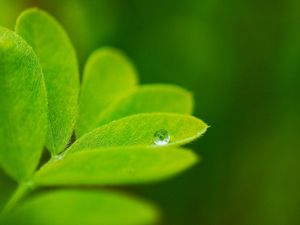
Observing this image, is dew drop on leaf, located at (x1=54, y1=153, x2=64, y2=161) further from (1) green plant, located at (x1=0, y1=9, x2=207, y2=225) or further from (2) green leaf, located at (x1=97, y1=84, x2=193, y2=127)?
(2) green leaf, located at (x1=97, y1=84, x2=193, y2=127)

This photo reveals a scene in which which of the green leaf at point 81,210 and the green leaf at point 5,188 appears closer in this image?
the green leaf at point 81,210

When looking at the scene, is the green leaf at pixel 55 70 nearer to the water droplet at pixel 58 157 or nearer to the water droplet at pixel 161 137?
the water droplet at pixel 58 157

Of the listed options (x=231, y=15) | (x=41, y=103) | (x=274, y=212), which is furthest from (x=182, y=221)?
(x=41, y=103)

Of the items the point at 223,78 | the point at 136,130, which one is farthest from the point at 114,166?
the point at 223,78

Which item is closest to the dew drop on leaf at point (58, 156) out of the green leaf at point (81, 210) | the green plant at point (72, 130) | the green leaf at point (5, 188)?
the green plant at point (72, 130)

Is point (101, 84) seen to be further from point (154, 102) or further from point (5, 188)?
point (5, 188)

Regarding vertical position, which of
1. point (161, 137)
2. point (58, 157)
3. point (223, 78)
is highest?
point (223, 78)

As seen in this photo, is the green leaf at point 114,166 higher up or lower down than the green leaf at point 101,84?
lower down

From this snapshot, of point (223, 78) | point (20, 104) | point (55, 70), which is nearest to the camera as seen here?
point (20, 104)
